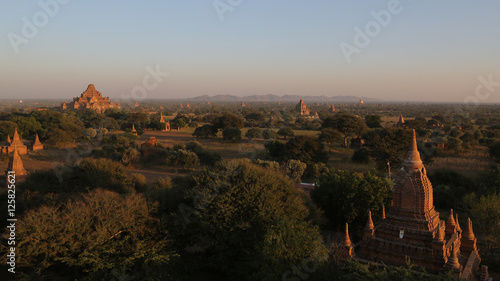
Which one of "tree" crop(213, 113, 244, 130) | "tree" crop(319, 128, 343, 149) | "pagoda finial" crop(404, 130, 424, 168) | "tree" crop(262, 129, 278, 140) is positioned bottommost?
"tree" crop(262, 129, 278, 140)

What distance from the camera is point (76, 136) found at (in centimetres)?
4281

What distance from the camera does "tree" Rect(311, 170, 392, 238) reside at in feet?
46.2

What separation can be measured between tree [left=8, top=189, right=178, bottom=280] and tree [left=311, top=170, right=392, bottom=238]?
7715 millimetres

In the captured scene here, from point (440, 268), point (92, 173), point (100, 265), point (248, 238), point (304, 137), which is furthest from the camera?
point (304, 137)

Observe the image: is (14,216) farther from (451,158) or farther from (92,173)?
(451,158)

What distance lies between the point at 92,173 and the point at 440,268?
53.6ft

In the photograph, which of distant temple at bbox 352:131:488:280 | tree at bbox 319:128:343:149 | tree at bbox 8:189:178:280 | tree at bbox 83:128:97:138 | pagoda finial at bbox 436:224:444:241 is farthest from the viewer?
tree at bbox 83:128:97:138

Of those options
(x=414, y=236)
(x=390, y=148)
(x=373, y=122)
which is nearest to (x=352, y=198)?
(x=414, y=236)

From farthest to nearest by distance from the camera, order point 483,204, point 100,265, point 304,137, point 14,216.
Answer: point 304,137 < point 483,204 < point 14,216 < point 100,265

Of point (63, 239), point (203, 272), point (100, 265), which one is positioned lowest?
point (203, 272)

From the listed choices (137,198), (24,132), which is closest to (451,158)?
(137,198)

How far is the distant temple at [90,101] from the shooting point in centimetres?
9644

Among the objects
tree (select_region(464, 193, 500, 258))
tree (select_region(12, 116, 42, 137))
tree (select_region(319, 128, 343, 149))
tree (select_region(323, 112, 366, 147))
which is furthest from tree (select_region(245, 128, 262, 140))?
tree (select_region(464, 193, 500, 258))

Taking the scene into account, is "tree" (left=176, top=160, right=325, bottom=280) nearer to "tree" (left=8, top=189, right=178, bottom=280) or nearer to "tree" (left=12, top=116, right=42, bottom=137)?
"tree" (left=8, top=189, right=178, bottom=280)
